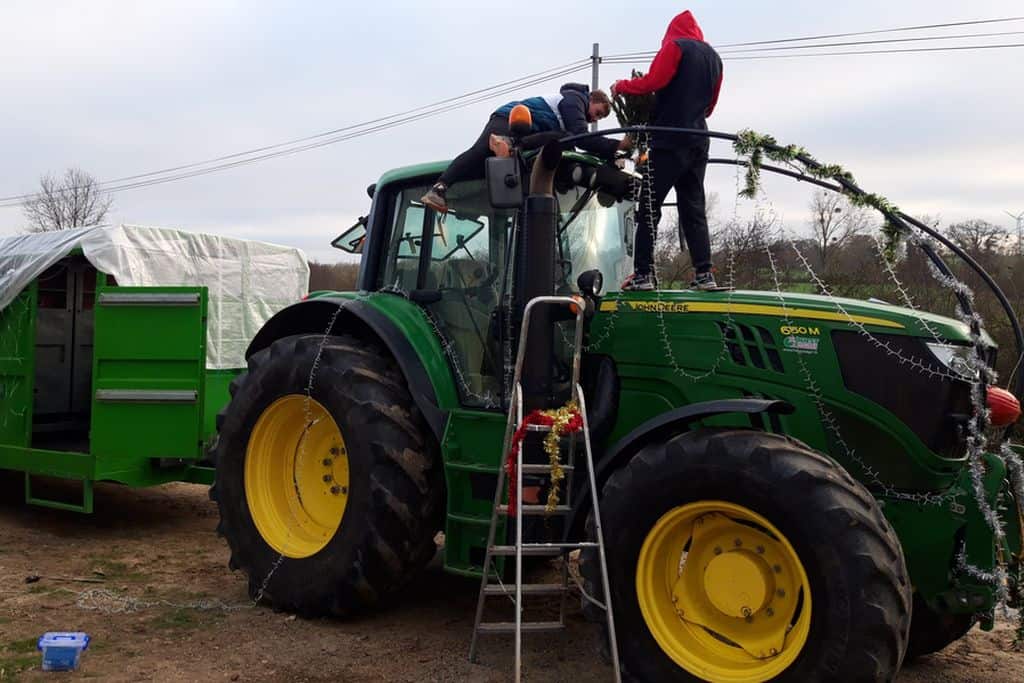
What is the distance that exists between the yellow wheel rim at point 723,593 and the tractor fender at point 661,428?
37 centimetres

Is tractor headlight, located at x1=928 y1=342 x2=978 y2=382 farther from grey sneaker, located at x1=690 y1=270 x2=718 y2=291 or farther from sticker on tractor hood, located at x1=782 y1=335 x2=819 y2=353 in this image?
grey sneaker, located at x1=690 y1=270 x2=718 y2=291

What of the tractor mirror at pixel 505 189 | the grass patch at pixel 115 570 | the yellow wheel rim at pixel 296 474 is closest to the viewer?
the tractor mirror at pixel 505 189

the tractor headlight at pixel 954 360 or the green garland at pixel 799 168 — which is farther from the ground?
the green garland at pixel 799 168

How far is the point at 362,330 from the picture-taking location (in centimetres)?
535

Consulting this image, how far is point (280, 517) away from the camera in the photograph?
534 cm

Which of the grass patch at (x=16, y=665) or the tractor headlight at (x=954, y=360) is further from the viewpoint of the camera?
the grass patch at (x=16, y=665)

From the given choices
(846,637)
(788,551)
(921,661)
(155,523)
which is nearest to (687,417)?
(788,551)

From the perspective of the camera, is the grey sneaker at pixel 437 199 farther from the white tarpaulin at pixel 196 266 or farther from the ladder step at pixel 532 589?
the white tarpaulin at pixel 196 266

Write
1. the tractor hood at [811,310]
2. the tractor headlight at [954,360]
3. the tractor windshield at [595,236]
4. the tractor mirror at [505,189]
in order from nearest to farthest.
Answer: the tractor headlight at [954,360], the tractor hood at [811,310], the tractor mirror at [505,189], the tractor windshield at [595,236]

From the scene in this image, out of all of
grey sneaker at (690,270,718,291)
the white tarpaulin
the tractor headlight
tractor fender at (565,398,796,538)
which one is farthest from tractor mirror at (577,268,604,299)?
the white tarpaulin

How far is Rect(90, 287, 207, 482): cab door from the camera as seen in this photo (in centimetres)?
672

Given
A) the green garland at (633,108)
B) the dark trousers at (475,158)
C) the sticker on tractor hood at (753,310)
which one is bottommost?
the sticker on tractor hood at (753,310)

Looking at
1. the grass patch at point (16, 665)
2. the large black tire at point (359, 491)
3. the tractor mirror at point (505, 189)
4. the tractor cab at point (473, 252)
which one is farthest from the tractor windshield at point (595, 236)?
the grass patch at point (16, 665)

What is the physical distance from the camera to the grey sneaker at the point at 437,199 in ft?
15.8
